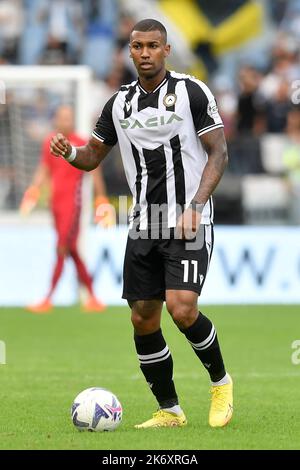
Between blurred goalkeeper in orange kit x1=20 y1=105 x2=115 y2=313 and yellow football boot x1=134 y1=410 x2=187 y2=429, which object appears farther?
blurred goalkeeper in orange kit x1=20 y1=105 x2=115 y2=313

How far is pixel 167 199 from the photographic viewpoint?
7617mm

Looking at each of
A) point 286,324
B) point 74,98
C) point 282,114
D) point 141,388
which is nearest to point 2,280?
point 74,98

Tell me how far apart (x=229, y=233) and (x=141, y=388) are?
24.6 ft

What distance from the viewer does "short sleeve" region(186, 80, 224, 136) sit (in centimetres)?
750

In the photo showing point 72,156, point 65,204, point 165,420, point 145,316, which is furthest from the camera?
point 65,204

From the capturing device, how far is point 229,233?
17.0m

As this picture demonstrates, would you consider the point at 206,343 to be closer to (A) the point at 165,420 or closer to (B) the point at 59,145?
(A) the point at 165,420

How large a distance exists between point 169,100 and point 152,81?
6.6 inches

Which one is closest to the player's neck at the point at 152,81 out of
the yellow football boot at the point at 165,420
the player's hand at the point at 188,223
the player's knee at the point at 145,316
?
the player's hand at the point at 188,223

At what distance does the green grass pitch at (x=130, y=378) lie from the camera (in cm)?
720

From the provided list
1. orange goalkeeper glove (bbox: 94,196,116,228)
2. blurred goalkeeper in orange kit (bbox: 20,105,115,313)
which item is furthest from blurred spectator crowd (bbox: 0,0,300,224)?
blurred goalkeeper in orange kit (bbox: 20,105,115,313)

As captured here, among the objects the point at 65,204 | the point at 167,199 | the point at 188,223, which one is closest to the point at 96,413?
the point at 188,223

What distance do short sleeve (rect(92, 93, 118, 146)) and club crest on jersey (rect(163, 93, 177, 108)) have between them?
1.35ft

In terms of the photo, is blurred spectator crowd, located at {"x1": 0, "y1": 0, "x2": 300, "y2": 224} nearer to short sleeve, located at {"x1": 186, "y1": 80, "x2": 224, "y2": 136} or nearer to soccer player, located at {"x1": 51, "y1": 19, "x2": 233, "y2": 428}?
soccer player, located at {"x1": 51, "y1": 19, "x2": 233, "y2": 428}
